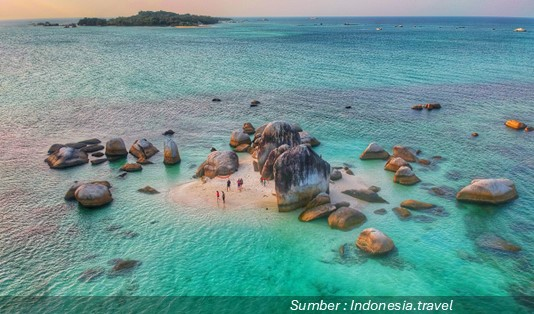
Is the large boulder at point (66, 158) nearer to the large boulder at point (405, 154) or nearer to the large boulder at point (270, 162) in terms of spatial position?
the large boulder at point (270, 162)

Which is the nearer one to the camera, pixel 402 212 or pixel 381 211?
pixel 402 212

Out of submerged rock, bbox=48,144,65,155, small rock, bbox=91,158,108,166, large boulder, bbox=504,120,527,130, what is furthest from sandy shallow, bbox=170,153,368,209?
large boulder, bbox=504,120,527,130

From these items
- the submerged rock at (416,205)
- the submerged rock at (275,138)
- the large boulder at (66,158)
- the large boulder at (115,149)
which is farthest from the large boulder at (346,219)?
the large boulder at (66,158)

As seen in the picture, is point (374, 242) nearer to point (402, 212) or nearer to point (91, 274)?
point (402, 212)

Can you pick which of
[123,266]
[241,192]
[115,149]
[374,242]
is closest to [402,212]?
[374,242]

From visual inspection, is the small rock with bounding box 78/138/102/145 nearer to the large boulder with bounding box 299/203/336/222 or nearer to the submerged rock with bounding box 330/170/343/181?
the submerged rock with bounding box 330/170/343/181

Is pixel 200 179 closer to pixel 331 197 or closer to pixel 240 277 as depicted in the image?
pixel 331 197

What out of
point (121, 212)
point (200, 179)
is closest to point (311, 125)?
point (200, 179)
